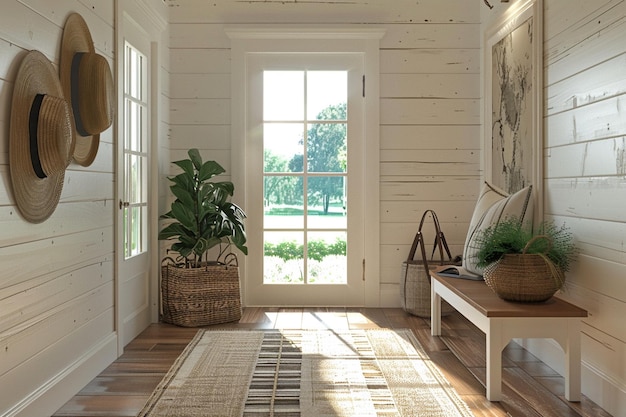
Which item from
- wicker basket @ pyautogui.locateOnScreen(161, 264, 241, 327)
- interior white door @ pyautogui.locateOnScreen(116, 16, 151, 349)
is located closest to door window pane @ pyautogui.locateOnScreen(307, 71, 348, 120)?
interior white door @ pyautogui.locateOnScreen(116, 16, 151, 349)

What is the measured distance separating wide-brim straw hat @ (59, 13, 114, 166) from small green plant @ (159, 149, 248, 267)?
1.14 metres

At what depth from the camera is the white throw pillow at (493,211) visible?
3102mm

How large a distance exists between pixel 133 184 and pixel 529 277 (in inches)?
94.5

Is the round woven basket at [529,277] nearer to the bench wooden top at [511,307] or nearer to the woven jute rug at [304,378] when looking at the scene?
the bench wooden top at [511,307]

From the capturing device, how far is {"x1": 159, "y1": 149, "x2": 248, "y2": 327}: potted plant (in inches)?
153

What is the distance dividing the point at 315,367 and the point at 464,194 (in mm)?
2063

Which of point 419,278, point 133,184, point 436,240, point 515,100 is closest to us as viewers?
point 515,100

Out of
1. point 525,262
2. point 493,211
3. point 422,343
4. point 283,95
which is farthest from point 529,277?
point 283,95

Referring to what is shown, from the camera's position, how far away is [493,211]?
3277mm

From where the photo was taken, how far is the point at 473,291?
2936 mm

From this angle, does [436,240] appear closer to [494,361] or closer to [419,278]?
[419,278]

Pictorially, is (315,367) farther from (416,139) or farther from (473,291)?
(416,139)

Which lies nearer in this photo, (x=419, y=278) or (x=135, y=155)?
(x=135, y=155)

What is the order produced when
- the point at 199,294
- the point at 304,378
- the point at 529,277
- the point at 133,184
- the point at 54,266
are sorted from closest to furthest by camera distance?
the point at 54,266 < the point at 529,277 < the point at 304,378 < the point at 133,184 < the point at 199,294
